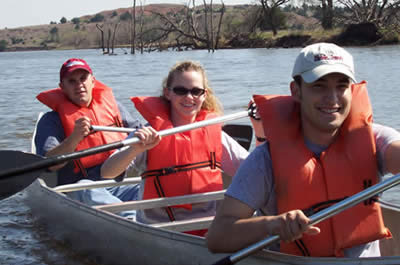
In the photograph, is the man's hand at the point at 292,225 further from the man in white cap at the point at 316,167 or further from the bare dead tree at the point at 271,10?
the bare dead tree at the point at 271,10

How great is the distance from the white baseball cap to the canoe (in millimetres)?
679

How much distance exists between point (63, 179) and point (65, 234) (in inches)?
15.8

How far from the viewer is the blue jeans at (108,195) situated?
4289mm

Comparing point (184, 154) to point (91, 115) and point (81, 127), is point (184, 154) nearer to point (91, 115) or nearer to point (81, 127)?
point (81, 127)

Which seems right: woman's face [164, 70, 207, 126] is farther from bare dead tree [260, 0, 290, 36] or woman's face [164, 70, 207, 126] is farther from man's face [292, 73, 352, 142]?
bare dead tree [260, 0, 290, 36]

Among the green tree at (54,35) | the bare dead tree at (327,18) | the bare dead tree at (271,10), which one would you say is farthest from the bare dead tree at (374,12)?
the green tree at (54,35)

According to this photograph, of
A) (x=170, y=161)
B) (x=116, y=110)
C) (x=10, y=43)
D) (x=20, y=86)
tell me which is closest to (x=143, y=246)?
(x=170, y=161)

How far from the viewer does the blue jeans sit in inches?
169

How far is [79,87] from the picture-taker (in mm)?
4520

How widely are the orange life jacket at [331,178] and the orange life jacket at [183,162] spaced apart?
107 centimetres

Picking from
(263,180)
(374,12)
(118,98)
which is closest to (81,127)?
(263,180)

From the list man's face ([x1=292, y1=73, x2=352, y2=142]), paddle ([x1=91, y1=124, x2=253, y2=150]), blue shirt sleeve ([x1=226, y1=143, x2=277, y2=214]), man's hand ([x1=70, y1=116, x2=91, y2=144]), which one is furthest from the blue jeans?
man's face ([x1=292, y1=73, x2=352, y2=142])

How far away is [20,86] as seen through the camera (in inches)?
702

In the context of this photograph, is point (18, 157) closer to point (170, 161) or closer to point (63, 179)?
point (170, 161)
